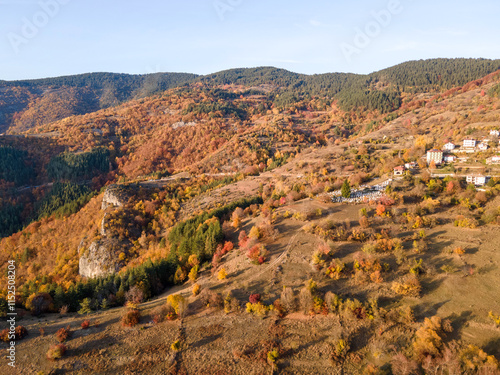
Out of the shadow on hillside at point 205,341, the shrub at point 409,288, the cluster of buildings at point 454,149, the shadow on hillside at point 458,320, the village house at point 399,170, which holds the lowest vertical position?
the shadow on hillside at point 205,341

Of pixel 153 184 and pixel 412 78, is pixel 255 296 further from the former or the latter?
pixel 412 78

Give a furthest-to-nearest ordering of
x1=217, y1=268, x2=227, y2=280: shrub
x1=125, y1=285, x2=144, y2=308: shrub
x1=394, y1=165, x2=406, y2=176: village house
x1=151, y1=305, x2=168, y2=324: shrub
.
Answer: x1=394, y1=165, x2=406, y2=176: village house
x1=217, y1=268, x2=227, y2=280: shrub
x1=125, y1=285, x2=144, y2=308: shrub
x1=151, y1=305, x2=168, y2=324: shrub

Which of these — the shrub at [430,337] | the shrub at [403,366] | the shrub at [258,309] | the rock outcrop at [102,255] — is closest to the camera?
the shrub at [403,366]

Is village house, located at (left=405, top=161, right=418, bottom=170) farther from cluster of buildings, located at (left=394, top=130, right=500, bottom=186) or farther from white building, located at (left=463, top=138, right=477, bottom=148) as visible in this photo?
white building, located at (left=463, top=138, right=477, bottom=148)

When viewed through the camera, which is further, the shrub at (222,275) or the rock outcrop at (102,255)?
the rock outcrop at (102,255)

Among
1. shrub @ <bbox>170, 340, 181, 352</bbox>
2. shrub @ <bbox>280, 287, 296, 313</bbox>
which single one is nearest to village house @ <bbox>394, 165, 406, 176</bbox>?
shrub @ <bbox>280, 287, 296, 313</bbox>

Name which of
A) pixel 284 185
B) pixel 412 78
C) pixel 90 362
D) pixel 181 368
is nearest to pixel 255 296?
pixel 181 368

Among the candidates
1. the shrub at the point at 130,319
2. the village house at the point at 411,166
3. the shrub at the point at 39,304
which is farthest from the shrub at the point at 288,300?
the village house at the point at 411,166

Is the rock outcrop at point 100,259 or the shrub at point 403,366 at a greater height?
the shrub at point 403,366

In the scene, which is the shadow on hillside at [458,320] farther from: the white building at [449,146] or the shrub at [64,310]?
the white building at [449,146]
